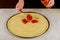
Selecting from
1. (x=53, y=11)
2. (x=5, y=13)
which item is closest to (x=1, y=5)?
(x=5, y=13)

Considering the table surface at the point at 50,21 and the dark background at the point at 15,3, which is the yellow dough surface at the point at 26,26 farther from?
the dark background at the point at 15,3

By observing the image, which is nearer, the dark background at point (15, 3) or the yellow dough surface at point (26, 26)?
the yellow dough surface at point (26, 26)

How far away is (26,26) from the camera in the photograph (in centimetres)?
83

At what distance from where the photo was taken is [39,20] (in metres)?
0.87

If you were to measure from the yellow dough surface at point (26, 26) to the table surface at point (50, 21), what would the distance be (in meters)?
0.02

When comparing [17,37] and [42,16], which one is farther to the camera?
[42,16]

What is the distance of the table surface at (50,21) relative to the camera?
0.79m

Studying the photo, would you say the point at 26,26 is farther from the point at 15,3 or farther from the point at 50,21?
the point at 15,3

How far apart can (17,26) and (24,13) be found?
0.12 metres

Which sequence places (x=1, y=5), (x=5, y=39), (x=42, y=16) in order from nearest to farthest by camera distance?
(x=5, y=39), (x=42, y=16), (x=1, y=5)

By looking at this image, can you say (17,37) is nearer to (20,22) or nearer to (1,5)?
(20,22)

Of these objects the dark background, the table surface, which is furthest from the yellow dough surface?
the dark background

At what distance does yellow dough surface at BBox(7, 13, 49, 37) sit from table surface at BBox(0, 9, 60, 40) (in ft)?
0.08

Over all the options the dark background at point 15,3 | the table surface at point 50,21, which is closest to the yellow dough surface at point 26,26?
the table surface at point 50,21
